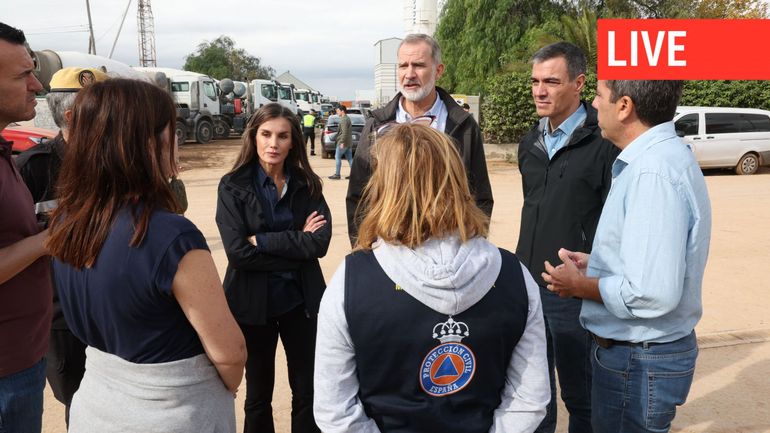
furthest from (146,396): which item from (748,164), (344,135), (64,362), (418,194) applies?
(748,164)

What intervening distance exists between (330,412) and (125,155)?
2.96ft

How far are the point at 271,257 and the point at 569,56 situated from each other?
1.87 m

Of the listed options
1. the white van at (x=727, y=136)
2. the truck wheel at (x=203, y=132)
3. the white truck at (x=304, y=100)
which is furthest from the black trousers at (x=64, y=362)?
the white truck at (x=304, y=100)

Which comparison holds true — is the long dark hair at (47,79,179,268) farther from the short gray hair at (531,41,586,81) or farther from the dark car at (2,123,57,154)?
the dark car at (2,123,57,154)

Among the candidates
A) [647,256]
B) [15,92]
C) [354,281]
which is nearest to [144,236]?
[354,281]

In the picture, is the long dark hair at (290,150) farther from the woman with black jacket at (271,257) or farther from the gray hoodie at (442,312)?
the gray hoodie at (442,312)

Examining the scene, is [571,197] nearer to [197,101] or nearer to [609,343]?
[609,343]

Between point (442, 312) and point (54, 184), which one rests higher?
point (54, 184)

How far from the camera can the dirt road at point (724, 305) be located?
3.63 m

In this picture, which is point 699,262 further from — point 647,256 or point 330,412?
point 330,412

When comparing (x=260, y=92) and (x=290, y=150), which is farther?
(x=260, y=92)

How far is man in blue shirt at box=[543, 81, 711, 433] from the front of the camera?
6.27 feet

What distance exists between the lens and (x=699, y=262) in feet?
6.59

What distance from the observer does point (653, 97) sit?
6.86 ft
